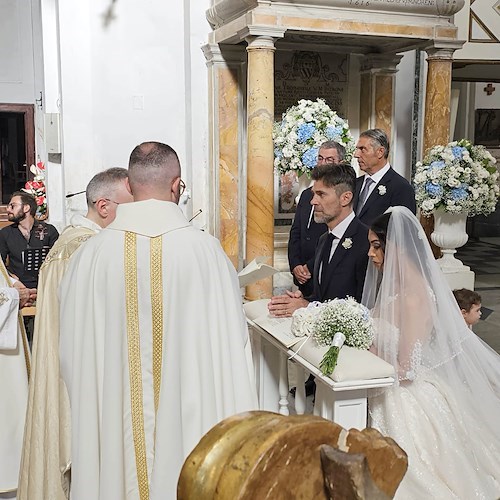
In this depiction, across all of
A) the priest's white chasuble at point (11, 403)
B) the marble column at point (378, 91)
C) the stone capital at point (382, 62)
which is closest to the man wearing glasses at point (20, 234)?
the priest's white chasuble at point (11, 403)

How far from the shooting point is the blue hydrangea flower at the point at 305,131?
637 cm

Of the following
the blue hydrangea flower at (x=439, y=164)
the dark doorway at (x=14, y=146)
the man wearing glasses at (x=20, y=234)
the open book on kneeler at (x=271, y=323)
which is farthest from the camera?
the dark doorway at (x=14, y=146)

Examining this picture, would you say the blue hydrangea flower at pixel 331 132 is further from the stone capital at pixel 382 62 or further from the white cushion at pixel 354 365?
the white cushion at pixel 354 365

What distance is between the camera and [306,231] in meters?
5.89

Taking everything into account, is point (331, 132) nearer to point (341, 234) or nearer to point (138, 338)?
point (341, 234)

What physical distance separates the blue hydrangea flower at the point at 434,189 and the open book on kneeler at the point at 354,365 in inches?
180

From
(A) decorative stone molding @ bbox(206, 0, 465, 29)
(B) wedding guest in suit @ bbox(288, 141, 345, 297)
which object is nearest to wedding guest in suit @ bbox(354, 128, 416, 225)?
(B) wedding guest in suit @ bbox(288, 141, 345, 297)

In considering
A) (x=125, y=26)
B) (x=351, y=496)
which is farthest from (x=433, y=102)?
(x=351, y=496)

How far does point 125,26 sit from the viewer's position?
28.1 feet

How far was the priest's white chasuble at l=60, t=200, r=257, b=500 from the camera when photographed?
8.79 ft

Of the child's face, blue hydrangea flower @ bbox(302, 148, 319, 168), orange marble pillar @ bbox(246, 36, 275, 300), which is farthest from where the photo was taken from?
orange marble pillar @ bbox(246, 36, 275, 300)

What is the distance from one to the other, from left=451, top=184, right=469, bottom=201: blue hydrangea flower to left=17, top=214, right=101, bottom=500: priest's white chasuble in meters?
4.94

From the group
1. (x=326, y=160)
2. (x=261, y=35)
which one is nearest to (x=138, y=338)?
(x=326, y=160)

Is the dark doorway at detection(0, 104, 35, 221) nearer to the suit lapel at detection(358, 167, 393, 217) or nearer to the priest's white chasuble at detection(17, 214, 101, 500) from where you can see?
the suit lapel at detection(358, 167, 393, 217)
